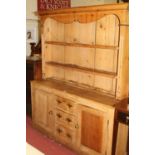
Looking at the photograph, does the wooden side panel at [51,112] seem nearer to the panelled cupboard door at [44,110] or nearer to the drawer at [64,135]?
the panelled cupboard door at [44,110]

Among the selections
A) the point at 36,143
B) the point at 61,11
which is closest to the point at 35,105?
the point at 36,143

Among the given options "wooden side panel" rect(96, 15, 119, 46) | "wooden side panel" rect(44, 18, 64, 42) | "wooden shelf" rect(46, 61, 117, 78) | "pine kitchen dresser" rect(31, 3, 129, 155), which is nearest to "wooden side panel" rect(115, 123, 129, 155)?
"pine kitchen dresser" rect(31, 3, 129, 155)

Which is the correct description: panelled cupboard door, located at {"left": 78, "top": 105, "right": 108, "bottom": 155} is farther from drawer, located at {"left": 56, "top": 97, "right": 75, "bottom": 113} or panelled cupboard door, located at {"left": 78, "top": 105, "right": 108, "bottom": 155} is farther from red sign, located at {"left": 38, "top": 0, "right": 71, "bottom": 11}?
red sign, located at {"left": 38, "top": 0, "right": 71, "bottom": 11}

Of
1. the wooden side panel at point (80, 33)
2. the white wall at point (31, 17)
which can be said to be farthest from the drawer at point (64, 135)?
the white wall at point (31, 17)

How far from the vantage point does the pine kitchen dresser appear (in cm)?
252

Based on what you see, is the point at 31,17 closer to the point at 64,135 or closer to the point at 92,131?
the point at 64,135

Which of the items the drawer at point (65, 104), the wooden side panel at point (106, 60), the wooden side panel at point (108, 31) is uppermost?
the wooden side panel at point (108, 31)

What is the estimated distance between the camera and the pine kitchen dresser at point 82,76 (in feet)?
8.25

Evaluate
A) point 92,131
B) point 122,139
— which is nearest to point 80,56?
point 92,131

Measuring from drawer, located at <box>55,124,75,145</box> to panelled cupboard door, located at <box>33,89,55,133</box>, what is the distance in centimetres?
13
